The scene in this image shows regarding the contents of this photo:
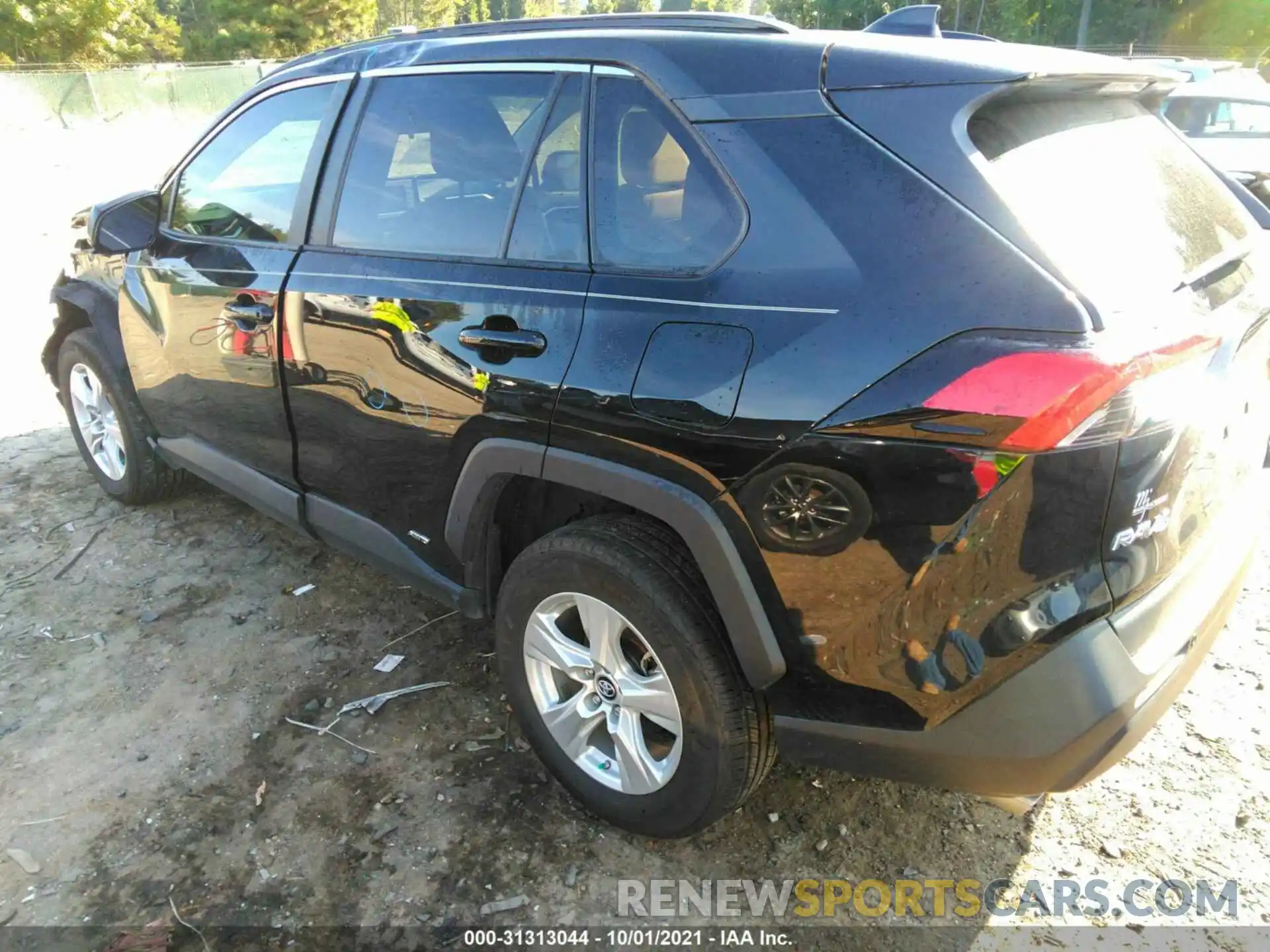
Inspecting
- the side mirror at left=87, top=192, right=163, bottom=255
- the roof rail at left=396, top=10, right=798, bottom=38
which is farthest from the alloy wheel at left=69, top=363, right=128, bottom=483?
the roof rail at left=396, top=10, right=798, bottom=38

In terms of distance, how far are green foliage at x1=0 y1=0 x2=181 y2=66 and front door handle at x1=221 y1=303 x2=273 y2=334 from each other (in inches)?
1301

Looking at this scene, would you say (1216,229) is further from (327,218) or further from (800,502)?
(327,218)

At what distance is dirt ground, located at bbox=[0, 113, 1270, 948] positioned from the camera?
2.21 meters

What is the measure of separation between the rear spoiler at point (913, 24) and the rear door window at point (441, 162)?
2.95 ft

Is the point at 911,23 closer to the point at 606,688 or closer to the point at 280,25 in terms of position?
the point at 606,688

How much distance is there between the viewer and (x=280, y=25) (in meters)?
34.6

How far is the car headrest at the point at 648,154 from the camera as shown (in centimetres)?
196

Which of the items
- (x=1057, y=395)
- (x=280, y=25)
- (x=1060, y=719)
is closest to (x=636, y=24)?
(x=1057, y=395)

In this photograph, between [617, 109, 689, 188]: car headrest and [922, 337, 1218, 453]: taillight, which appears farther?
[617, 109, 689, 188]: car headrest

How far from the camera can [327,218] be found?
2.78m

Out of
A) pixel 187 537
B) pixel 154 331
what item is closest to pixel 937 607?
pixel 154 331

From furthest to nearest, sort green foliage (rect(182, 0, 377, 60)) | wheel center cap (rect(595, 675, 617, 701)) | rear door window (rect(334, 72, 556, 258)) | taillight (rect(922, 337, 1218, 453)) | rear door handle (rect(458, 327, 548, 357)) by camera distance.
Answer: green foliage (rect(182, 0, 377, 60)) → rear door window (rect(334, 72, 556, 258)) → wheel center cap (rect(595, 675, 617, 701)) → rear door handle (rect(458, 327, 548, 357)) → taillight (rect(922, 337, 1218, 453))

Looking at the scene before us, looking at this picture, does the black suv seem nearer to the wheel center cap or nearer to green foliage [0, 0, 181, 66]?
the wheel center cap

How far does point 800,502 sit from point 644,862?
117 cm
